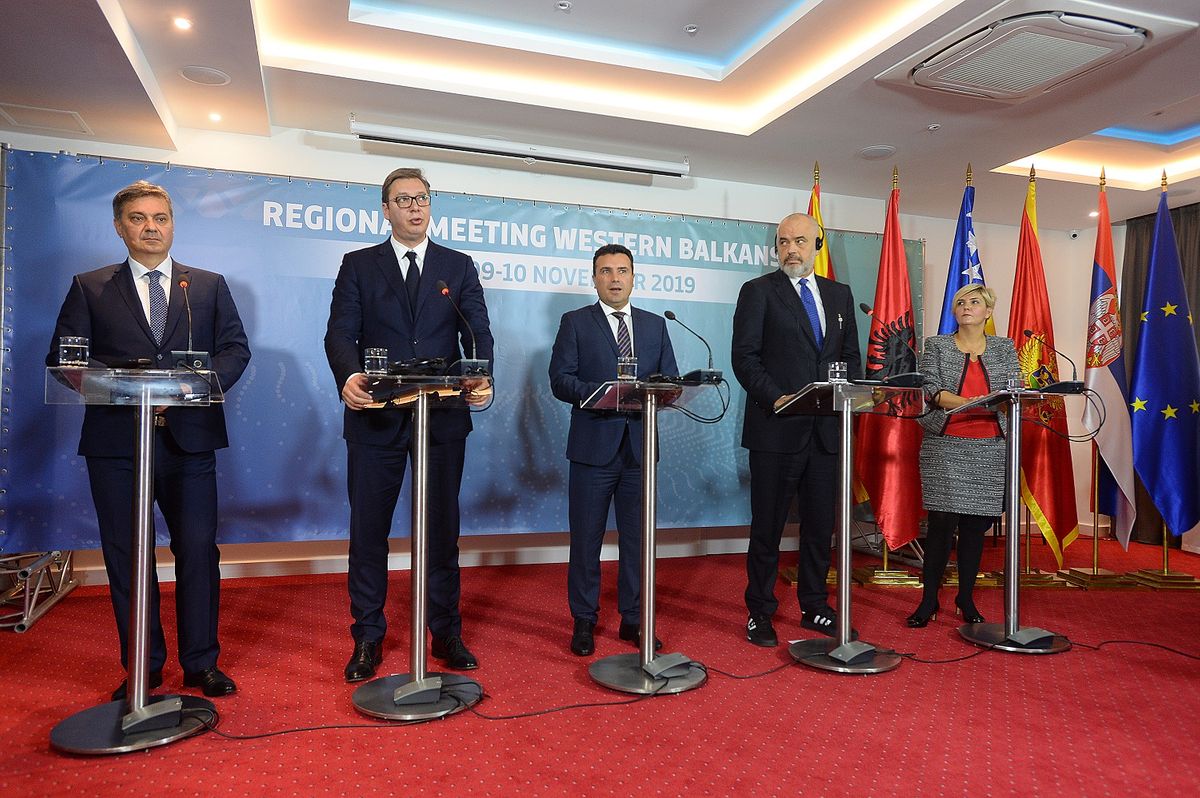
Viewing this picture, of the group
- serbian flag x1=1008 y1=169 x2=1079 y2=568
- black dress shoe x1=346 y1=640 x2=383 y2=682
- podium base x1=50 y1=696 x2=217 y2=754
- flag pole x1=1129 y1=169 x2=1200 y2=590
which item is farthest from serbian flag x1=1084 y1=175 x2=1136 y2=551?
podium base x1=50 y1=696 x2=217 y2=754

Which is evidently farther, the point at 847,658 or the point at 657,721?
the point at 847,658

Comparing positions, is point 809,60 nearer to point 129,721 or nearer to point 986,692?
point 986,692

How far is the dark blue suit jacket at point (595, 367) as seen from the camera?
10.9ft

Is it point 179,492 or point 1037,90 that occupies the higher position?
point 1037,90

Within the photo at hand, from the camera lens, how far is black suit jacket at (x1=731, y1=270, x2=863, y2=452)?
11.5 feet

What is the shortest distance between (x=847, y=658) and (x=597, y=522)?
44.8 inches

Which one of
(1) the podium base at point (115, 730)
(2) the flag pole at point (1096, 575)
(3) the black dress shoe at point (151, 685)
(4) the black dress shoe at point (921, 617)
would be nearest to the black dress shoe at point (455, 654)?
(1) the podium base at point (115, 730)

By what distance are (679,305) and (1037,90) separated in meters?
2.31

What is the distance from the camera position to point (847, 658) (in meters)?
3.14

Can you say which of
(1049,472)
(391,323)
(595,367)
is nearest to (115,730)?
(391,323)

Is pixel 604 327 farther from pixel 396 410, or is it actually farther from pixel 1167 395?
pixel 1167 395

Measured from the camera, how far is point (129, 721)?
2.37 metres

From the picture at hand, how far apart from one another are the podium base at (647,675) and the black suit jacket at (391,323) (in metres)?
1.06

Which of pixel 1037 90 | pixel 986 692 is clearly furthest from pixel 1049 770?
pixel 1037 90
